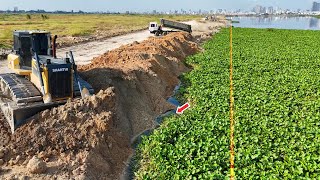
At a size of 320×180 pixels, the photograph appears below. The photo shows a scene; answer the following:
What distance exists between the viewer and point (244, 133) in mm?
12344

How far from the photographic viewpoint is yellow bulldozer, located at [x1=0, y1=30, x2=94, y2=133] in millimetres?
11873

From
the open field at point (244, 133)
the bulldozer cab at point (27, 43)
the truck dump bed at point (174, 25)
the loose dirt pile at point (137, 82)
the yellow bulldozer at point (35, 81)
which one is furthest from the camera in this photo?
the truck dump bed at point (174, 25)

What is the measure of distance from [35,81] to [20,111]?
2064 mm

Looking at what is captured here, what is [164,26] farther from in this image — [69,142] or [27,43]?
[69,142]

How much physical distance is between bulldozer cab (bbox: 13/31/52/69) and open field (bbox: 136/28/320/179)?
19.8ft

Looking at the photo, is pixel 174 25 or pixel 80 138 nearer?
pixel 80 138

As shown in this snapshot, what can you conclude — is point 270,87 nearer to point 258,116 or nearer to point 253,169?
point 258,116

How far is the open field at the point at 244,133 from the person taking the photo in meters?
9.97

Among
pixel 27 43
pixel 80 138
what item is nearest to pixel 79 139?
pixel 80 138

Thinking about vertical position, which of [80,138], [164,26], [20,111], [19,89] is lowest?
[80,138]

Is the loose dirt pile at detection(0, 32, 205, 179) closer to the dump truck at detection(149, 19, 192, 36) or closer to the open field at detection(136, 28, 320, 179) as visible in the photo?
the open field at detection(136, 28, 320, 179)

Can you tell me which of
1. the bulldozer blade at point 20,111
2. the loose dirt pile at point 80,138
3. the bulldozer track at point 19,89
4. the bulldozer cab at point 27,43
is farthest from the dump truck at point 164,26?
the bulldozer blade at point 20,111

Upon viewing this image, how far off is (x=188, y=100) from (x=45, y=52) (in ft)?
26.2

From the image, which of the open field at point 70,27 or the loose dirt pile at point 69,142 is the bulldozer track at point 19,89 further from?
the open field at point 70,27
